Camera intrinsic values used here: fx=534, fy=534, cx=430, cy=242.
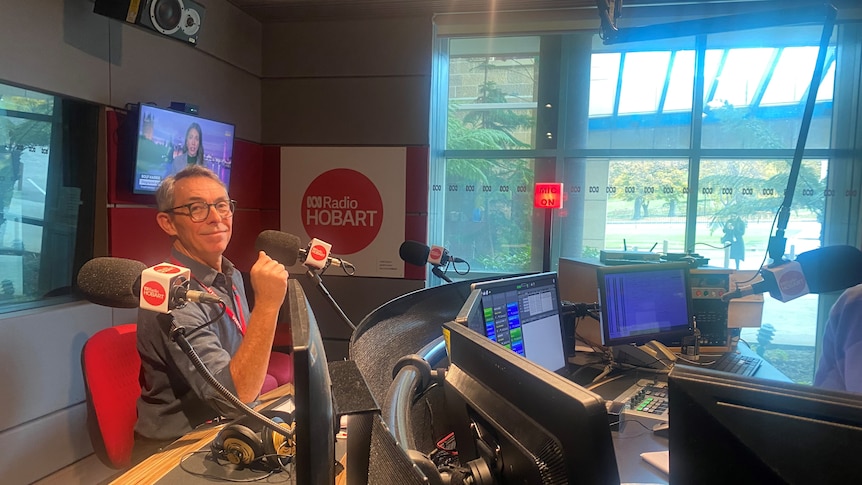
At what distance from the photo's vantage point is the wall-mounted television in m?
2.90

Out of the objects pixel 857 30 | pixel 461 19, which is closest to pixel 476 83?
pixel 461 19

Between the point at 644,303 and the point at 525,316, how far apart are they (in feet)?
2.11

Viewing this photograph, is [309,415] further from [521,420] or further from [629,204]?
[629,204]

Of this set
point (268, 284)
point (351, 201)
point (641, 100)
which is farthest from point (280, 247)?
point (641, 100)

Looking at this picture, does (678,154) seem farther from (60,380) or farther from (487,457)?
(60,380)

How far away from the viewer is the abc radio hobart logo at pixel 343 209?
13.7ft

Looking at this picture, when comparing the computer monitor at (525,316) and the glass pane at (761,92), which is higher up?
the glass pane at (761,92)

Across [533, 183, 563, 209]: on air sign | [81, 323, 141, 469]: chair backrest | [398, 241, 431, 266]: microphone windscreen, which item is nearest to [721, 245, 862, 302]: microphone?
[533, 183, 563, 209]: on air sign

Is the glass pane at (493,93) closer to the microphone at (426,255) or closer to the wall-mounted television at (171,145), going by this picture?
the wall-mounted television at (171,145)

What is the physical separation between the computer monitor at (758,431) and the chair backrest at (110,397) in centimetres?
153

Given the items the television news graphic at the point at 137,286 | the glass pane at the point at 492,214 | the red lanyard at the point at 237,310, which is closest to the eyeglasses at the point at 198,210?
the red lanyard at the point at 237,310

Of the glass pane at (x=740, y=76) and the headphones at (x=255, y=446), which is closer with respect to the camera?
the headphones at (x=255, y=446)

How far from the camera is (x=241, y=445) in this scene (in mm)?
1173

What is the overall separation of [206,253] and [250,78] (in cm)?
286
